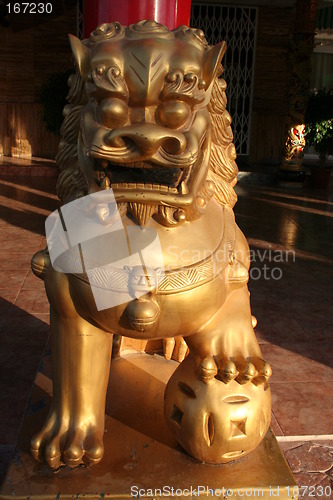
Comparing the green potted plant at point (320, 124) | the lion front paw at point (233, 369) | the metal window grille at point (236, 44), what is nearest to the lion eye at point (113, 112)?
the lion front paw at point (233, 369)

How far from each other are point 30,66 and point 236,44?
2970mm

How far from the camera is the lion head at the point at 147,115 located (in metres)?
0.80

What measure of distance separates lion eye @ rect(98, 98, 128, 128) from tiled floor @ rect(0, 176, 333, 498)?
1.04 meters

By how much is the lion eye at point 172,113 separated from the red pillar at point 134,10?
1.16ft

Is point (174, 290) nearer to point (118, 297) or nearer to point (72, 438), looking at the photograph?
point (118, 297)

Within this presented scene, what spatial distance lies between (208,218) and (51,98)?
4.83 meters

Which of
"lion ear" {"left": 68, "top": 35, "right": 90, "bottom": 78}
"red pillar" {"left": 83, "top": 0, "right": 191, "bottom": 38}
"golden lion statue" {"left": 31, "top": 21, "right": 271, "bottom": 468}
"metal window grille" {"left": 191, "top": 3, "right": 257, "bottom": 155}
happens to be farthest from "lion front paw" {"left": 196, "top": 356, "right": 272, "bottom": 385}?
"metal window grille" {"left": 191, "top": 3, "right": 257, "bottom": 155}

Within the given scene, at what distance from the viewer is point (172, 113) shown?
2.64 ft

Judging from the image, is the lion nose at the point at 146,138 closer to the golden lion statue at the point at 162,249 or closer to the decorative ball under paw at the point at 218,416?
the golden lion statue at the point at 162,249

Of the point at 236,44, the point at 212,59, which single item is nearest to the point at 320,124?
the point at 236,44

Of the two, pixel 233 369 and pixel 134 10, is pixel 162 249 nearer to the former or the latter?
pixel 233 369

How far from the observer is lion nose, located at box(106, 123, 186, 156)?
774mm

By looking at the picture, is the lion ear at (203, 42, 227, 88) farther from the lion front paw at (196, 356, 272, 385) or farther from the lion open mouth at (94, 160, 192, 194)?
the lion front paw at (196, 356, 272, 385)

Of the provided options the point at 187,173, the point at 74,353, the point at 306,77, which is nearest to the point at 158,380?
the point at 74,353
